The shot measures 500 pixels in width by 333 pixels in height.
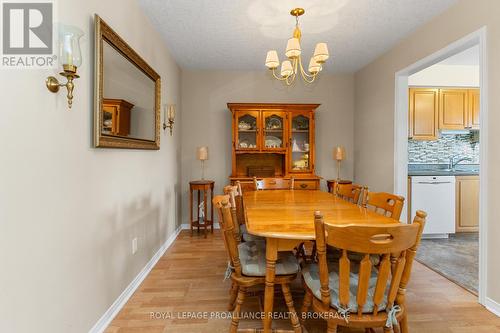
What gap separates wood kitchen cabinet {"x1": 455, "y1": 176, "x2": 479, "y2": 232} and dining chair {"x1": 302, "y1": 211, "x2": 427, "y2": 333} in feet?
10.5

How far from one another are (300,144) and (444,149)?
2.33m

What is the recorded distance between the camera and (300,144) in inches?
164

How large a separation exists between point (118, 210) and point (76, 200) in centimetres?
53

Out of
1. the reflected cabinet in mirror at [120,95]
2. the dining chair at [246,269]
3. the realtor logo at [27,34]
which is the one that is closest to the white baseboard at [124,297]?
the dining chair at [246,269]

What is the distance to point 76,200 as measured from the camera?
4.91ft

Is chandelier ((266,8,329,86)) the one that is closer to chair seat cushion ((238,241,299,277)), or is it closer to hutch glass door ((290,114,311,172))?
chair seat cushion ((238,241,299,277))

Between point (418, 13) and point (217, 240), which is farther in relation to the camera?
point (217, 240)

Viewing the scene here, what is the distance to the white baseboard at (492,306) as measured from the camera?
1.94 metres

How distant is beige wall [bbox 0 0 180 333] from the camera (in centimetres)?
109

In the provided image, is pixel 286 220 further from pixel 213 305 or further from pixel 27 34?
pixel 27 34

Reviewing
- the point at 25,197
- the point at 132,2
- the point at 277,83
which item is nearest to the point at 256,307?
the point at 25,197

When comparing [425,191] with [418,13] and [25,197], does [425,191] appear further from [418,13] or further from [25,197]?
[25,197]

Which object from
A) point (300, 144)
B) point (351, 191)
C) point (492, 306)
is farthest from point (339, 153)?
point (492, 306)

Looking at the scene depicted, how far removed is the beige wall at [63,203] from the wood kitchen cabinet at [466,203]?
4.07 metres
